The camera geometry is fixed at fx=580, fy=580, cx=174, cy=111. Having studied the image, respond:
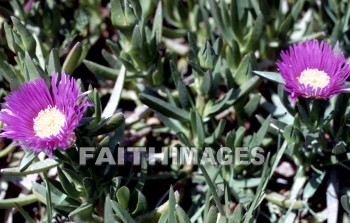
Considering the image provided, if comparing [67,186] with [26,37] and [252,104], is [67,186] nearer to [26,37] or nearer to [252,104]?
[26,37]

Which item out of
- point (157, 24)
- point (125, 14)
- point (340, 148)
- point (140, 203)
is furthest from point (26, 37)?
point (340, 148)

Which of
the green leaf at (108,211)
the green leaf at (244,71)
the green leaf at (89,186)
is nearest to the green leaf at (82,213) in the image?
the green leaf at (89,186)

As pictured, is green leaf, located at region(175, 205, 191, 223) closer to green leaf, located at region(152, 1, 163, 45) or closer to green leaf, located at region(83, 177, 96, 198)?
green leaf, located at region(83, 177, 96, 198)

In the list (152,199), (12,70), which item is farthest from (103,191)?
(12,70)

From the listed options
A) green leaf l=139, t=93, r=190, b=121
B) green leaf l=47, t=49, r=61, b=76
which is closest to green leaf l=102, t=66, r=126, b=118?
green leaf l=139, t=93, r=190, b=121

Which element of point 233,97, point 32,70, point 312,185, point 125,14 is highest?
point 125,14

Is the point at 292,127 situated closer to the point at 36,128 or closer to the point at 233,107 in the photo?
the point at 233,107

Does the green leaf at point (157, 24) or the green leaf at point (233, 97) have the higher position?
the green leaf at point (157, 24)

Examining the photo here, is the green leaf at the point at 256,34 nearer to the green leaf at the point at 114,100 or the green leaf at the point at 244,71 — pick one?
the green leaf at the point at 244,71
